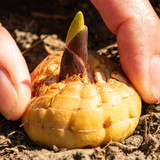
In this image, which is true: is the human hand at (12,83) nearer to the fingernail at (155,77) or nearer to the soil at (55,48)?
the soil at (55,48)

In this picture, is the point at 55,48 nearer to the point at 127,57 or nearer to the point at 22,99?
the point at 127,57

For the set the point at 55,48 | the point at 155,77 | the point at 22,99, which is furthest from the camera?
the point at 55,48

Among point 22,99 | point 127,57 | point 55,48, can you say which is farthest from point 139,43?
point 55,48

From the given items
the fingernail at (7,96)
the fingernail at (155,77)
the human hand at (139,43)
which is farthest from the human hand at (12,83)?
the fingernail at (155,77)

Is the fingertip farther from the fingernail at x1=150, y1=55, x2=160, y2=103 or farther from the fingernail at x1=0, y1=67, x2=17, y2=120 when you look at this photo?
the fingernail at x1=150, y1=55, x2=160, y2=103

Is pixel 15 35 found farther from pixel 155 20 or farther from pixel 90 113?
pixel 90 113

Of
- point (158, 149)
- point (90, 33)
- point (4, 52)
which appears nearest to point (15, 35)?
point (90, 33)

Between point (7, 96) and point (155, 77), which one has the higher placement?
point (7, 96)
